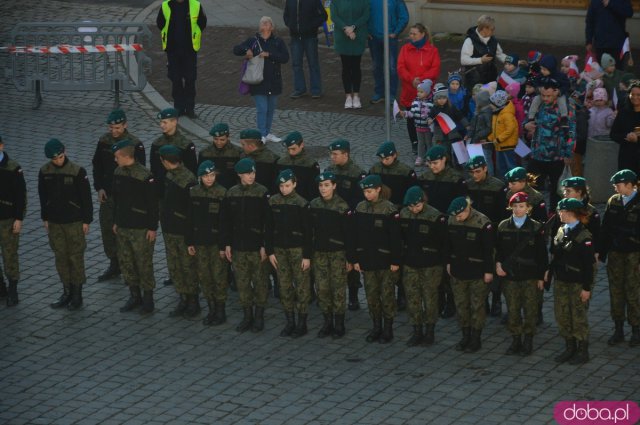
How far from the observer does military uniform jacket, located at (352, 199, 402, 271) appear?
44.7ft

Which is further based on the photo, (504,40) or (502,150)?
(504,40)

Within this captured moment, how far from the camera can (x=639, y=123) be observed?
16.4 m

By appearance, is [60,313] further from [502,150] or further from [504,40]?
[504,40]

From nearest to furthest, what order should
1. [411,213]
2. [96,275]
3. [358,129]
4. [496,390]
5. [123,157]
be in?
1. [496,390]
2. [411,213]
3. [123,157]
4. [96,275]
5. [358,129]

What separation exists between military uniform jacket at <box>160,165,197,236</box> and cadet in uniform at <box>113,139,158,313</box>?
139 millimetres

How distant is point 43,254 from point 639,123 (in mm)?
7042

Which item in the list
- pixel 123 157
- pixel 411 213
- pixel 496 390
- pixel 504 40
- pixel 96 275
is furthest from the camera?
pixel 504 40

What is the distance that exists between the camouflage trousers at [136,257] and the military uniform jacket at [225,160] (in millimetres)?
1266

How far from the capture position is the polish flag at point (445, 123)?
58.8 ft

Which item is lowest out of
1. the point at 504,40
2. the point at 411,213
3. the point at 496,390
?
the point at 496,390

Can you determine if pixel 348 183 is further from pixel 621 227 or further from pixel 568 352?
pixel 568 352

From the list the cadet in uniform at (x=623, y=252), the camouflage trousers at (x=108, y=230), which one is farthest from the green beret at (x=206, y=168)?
the cadet in uniform at (x=623, y=252)

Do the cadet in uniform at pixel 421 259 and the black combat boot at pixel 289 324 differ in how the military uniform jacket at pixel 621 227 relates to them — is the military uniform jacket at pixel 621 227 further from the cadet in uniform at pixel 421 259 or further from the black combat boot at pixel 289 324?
the black combat boot at pixel 289 324

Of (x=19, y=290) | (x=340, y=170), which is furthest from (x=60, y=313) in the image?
(x=340, y=170)
